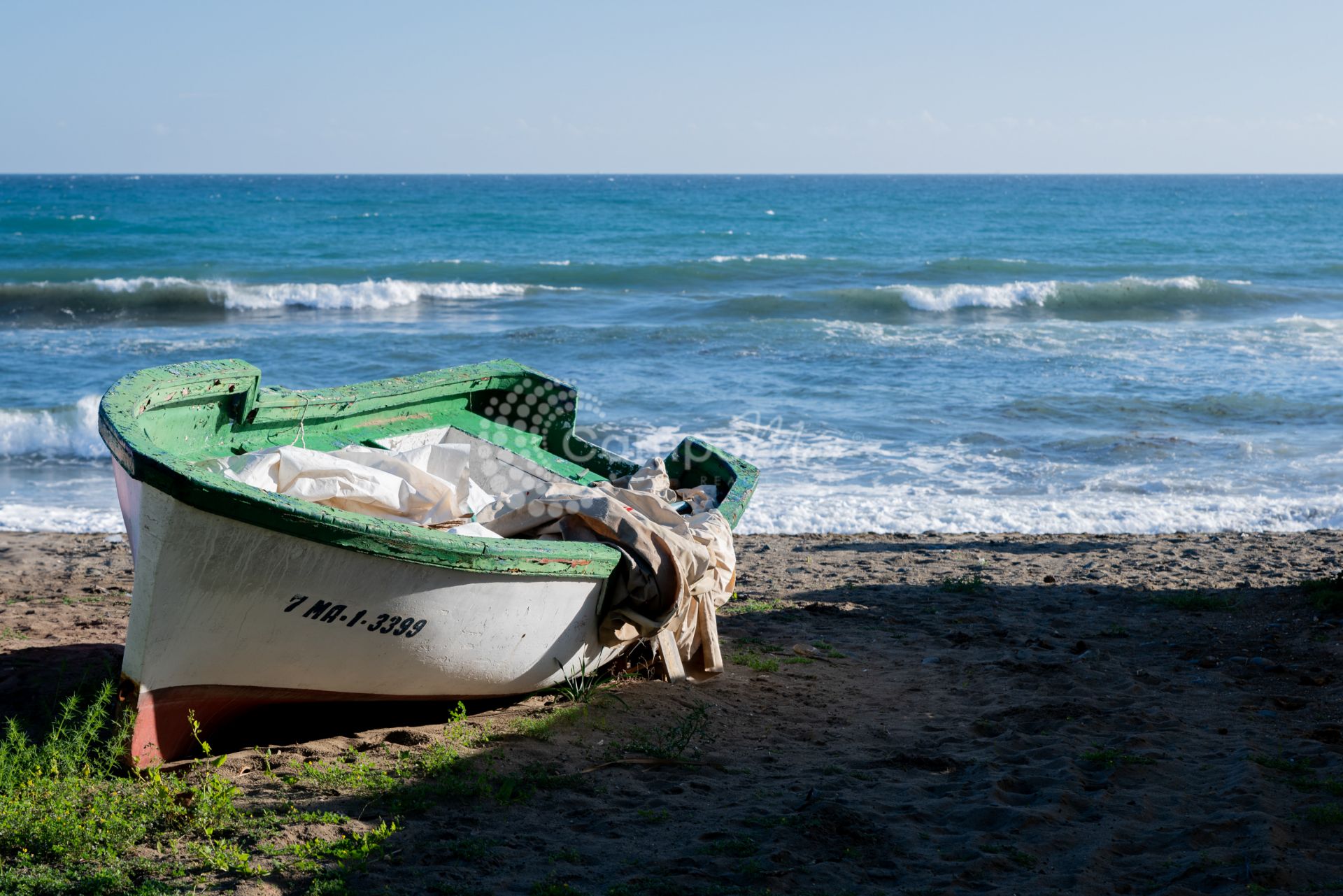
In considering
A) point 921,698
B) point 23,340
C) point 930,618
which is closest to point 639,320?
point 23,340

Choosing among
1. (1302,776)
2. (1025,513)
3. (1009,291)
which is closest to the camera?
(1302,776)

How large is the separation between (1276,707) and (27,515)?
958 centimetres

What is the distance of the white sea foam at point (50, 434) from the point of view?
1154 cm

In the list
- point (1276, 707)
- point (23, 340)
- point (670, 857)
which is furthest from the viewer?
point (23, 340)

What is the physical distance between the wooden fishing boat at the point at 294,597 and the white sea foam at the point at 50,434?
7.53 meters

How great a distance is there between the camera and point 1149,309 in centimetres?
2458

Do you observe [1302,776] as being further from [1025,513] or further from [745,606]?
[1025,513]

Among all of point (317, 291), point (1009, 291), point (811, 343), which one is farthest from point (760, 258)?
point (811, 343)

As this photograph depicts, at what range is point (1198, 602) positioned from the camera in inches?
265

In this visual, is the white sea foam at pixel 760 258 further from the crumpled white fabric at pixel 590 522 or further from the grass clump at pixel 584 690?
the grass clump at pixel 584 690

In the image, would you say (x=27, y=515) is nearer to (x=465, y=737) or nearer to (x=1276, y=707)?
(x=465, y=737)

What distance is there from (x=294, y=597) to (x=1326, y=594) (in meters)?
5.79

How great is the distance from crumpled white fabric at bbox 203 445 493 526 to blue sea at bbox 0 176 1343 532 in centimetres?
491

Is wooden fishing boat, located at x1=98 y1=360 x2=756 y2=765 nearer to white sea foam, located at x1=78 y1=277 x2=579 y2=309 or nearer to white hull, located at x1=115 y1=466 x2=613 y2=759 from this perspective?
white hull, located at x1=115 y1=466 x2=613 y2=759
